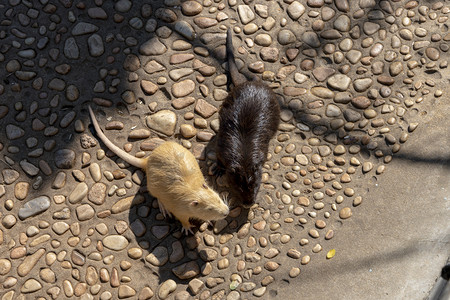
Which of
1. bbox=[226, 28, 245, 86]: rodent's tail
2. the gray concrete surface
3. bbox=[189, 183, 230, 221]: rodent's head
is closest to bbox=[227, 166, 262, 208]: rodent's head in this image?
bbox=[189, 183, 230, 221]: rodent's head

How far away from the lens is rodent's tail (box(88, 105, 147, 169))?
178 inches

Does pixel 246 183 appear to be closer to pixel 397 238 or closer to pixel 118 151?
pixel 118 151

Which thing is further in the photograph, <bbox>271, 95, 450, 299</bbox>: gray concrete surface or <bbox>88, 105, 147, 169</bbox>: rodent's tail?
<bbox>88, 105, 147, 169</bbox>: rodent's tail

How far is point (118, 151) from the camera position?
4.60 metres

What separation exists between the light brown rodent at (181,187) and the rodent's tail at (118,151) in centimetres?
29

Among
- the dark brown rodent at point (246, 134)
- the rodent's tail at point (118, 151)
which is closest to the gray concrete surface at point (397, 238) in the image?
the dark brown rodent at point (246, 134)

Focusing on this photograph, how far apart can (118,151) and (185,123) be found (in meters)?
0.76

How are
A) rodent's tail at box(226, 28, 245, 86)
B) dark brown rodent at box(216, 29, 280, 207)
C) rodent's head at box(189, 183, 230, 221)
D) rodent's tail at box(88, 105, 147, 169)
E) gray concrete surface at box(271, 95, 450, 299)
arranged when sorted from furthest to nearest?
1. rodent's tail at box(226, 28, 245, 86)
2. rodent's tail at box(88, 105, 147, 169)
3. dark brown rodent at box(216, 29, 280, 207)
4. gray concrete surface at box(271, 95, 450, 299)
5. rodent's head at box(189, 183, 230, 221)

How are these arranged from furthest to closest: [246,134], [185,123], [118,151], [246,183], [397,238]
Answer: [185,123] → [118,151] → [246,134] → [397,238] → [246,183]

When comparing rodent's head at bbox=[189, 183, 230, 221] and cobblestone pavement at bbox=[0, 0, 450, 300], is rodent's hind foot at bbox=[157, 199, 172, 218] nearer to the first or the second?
cobblestone pavement at bbox=[0, 0, 450, 300]

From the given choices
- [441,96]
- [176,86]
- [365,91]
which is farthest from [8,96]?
[441,96]

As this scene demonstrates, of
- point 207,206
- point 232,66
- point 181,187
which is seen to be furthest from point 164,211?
point 232,66

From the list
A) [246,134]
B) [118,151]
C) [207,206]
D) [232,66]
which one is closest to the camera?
[207,206]

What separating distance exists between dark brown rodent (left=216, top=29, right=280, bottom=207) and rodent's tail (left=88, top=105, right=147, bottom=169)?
77 centimetres
